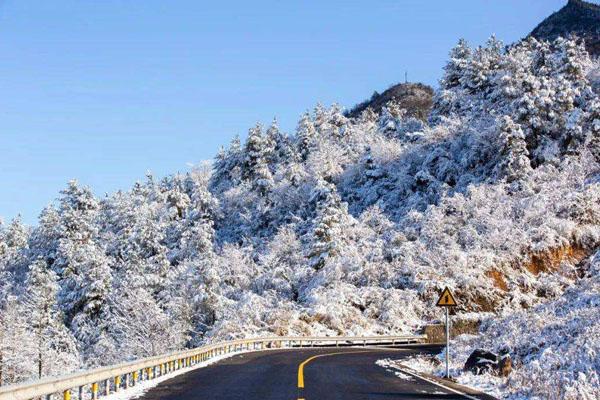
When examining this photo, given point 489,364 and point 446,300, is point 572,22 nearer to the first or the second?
point 489,364

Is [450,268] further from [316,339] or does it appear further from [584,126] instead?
[584,126]

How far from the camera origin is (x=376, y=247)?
55.7m

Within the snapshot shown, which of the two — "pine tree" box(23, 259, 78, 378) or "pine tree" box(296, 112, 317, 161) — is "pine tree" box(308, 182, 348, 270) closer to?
"pine tree" box(23, 259, 78, 378)

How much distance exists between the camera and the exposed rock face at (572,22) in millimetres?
142875

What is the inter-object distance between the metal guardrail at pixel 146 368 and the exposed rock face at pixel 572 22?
382ft

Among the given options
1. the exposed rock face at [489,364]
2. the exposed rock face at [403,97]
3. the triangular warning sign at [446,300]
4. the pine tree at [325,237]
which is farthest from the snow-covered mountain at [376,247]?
the exposed rock face at [403,97]

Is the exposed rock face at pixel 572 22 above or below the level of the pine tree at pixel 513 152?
above

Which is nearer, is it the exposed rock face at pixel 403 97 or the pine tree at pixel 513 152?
the pine tree at pixel 513 152

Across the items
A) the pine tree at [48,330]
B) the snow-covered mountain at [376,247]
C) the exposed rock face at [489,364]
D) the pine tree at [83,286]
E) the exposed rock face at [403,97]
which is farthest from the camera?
the exposed rock face at [403,97]

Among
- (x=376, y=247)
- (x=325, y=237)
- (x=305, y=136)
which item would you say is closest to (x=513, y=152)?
(x=376, y=247)

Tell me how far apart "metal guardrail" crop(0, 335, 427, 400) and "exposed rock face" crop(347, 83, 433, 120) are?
121959 millimetres

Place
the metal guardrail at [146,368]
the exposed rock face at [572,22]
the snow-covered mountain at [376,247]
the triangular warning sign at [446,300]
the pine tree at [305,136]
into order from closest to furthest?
the metal guardrail at [146,368]
the triangular warning sign at [446,300]
the snow-covered mountain at [376,247]
the pine tree at [305,136]
the exposed rock face at [572,22]

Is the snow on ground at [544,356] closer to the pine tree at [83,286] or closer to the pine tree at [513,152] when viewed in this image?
the pine tree at [513,152]

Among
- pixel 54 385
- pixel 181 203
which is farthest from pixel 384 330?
pixel 181 203
